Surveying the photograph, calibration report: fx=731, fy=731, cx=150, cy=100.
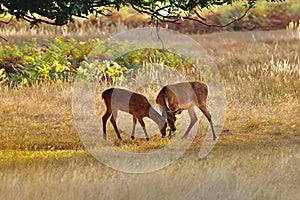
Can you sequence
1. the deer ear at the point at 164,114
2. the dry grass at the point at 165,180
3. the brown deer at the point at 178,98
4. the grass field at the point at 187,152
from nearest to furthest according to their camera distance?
the dry grass at the point at 165,180, the grass field at the point at 187,152, the brown deer at the point at 178,98, the deer ear at the point at 164,114

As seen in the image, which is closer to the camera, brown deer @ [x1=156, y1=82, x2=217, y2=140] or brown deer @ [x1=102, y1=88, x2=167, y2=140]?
brown deer @ [x1=156, y1=82, x2=217, y2=140]

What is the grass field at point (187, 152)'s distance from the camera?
7.81 meters

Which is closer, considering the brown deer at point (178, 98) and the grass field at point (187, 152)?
the grass field at point (187, 152)

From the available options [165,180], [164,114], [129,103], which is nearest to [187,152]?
[164,114]

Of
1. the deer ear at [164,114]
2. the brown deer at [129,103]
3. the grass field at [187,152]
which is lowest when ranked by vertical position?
the grass field at [187,152]

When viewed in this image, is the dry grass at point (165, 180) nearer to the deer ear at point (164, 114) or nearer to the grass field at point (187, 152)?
the grass field at point (187, 152)

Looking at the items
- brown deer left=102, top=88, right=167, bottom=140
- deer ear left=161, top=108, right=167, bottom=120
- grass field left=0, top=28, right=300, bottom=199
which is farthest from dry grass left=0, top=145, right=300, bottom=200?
brown deer left=102, top=88, right=167, bottom=140

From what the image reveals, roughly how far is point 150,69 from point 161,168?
757cm

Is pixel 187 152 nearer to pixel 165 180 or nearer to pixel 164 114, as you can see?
pixel 164 114

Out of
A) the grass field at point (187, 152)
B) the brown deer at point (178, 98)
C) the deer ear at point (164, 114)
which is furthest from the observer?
the deer ear at point (164, 114)

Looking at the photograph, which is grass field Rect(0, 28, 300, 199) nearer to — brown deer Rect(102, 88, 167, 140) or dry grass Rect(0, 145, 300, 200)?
dry grass Rect(0, 145, 300, 200)

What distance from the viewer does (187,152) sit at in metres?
11.4

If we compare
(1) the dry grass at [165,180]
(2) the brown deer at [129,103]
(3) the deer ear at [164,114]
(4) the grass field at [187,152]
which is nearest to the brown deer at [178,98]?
(3) the deer ear at [164,114]

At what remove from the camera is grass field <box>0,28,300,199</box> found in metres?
7.81
